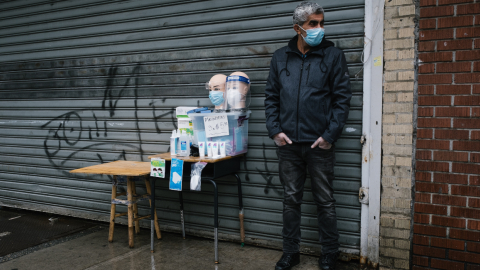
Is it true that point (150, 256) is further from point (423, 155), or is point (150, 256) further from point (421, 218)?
point (423, 155)

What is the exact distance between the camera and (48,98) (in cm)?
586

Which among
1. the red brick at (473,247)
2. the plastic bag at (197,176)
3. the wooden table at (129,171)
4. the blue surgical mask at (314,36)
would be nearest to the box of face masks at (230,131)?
the plastic bag at (197,176)

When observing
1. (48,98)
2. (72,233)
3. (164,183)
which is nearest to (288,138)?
(164,183)

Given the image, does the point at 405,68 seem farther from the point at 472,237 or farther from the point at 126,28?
the point at 126,28

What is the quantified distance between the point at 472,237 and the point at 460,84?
1.33m

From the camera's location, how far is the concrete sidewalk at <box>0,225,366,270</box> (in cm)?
382

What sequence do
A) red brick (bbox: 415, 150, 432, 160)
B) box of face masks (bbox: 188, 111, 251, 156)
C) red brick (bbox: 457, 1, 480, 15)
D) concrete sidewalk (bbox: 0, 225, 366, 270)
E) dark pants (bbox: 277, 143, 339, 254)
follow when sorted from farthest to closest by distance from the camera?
1. box of face masks (bbox: 188, 111, 251, 156)
2. concrete sidewalk (bbox: 0, 225, 366, 270)
3. dark pants (bbox: 277, 143, 339, 254)
4. red brick (bbox: 415, 150, 432, 160)
5. red brick (bbox: 457, 1, 480, 15)

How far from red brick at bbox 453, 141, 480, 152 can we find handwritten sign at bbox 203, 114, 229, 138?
212cm

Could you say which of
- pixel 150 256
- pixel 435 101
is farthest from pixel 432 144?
pixel 150 256

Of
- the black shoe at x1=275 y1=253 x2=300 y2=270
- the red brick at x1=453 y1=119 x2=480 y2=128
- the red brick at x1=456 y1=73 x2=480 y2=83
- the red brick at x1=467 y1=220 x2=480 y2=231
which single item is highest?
the red brick at x1=456 y1=73 x2=480 y2=83

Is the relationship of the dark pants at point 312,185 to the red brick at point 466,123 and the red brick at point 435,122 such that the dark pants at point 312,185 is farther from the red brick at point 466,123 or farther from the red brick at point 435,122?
the red brick at point 466,123

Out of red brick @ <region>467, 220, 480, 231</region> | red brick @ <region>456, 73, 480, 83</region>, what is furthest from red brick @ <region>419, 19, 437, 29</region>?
red brick @ <region>467, 220, 480, 231</region>

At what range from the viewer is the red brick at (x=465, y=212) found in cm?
322

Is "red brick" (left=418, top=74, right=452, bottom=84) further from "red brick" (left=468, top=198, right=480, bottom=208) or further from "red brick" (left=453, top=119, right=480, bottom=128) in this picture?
"red brick" (left=468, top=198, right=480, bottom=208)
